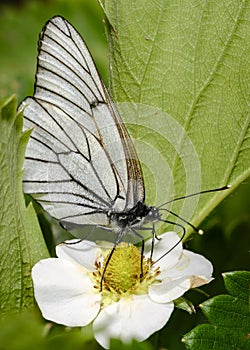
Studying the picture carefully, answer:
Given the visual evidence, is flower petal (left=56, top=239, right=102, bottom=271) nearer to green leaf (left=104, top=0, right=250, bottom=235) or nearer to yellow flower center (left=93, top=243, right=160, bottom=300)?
yellow flower center (left=93, top=243, right=160, bottom=300)

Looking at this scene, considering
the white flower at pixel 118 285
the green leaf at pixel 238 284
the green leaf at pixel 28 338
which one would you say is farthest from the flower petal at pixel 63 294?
the green leaf at pixel 28 338

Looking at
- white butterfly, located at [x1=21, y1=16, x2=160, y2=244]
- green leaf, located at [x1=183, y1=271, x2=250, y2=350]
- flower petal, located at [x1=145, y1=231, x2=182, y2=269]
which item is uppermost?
white butterfly, located at [x1=21, y1=16, x2=160, y2=244]

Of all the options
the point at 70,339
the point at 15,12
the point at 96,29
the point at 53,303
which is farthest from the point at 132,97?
the point at 15,12

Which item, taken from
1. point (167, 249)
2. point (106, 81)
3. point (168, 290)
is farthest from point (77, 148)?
point (106, 81)

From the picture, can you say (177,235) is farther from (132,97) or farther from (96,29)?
(96,29)

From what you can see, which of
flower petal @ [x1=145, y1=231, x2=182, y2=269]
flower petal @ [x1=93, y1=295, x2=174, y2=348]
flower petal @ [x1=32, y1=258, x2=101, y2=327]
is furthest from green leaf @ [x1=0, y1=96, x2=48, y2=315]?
flower petal @ [x1=145, y1=231, x2=182, y2=269]

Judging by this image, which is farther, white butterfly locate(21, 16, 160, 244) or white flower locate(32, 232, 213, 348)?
white butterfly locate(21, 16, 160, 244)

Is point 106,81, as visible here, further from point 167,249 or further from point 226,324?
point 226,324
